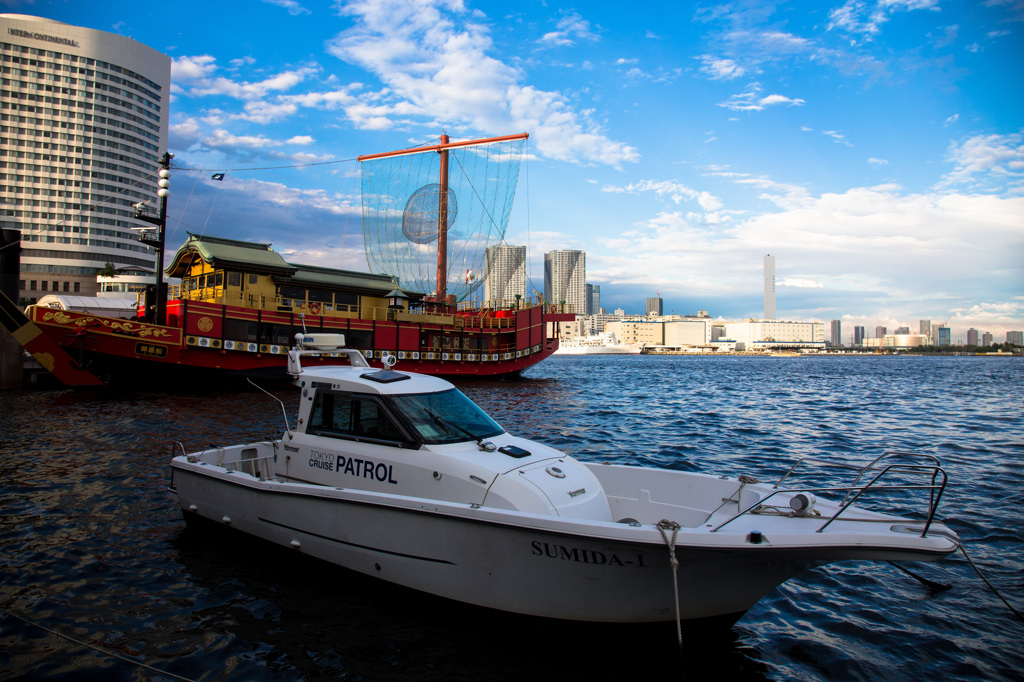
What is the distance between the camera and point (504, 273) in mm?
50062

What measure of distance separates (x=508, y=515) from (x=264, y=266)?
93.2 ft

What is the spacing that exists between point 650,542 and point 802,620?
2.98 m

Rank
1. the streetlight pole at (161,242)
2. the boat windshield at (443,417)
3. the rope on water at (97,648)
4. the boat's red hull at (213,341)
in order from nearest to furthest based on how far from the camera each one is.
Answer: the rope on water at (97,648) → the boat windshield at (443,417) → the boat's red hull at (213,341) → the streetlight pole at (161,242)

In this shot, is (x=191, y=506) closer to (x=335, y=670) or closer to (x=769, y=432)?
(x=335, y=670)

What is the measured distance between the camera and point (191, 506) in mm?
7848

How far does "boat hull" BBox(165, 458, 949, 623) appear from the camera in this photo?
454 centimetres

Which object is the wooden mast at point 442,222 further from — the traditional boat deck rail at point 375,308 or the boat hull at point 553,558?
the boat hull at point 553,558

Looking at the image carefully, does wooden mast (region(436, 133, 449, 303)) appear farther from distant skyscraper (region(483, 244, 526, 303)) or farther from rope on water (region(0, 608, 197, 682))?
rope on water (region(0, 608, 197, 682))

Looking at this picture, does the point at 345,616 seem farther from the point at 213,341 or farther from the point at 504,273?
the point at 504,273

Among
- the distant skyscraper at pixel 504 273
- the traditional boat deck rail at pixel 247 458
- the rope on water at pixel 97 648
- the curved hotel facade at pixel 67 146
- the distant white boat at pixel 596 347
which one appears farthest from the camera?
the distant white boat at pixel 596 347

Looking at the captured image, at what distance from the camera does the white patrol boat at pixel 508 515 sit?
4520 millimetres

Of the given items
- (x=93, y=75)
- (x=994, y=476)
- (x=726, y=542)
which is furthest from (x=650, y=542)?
(x=93, y=75)

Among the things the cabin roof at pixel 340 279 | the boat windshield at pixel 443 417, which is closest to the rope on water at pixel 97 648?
the boat windshield at pixel 443 417

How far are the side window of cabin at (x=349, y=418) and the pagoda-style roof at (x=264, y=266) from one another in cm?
2464
